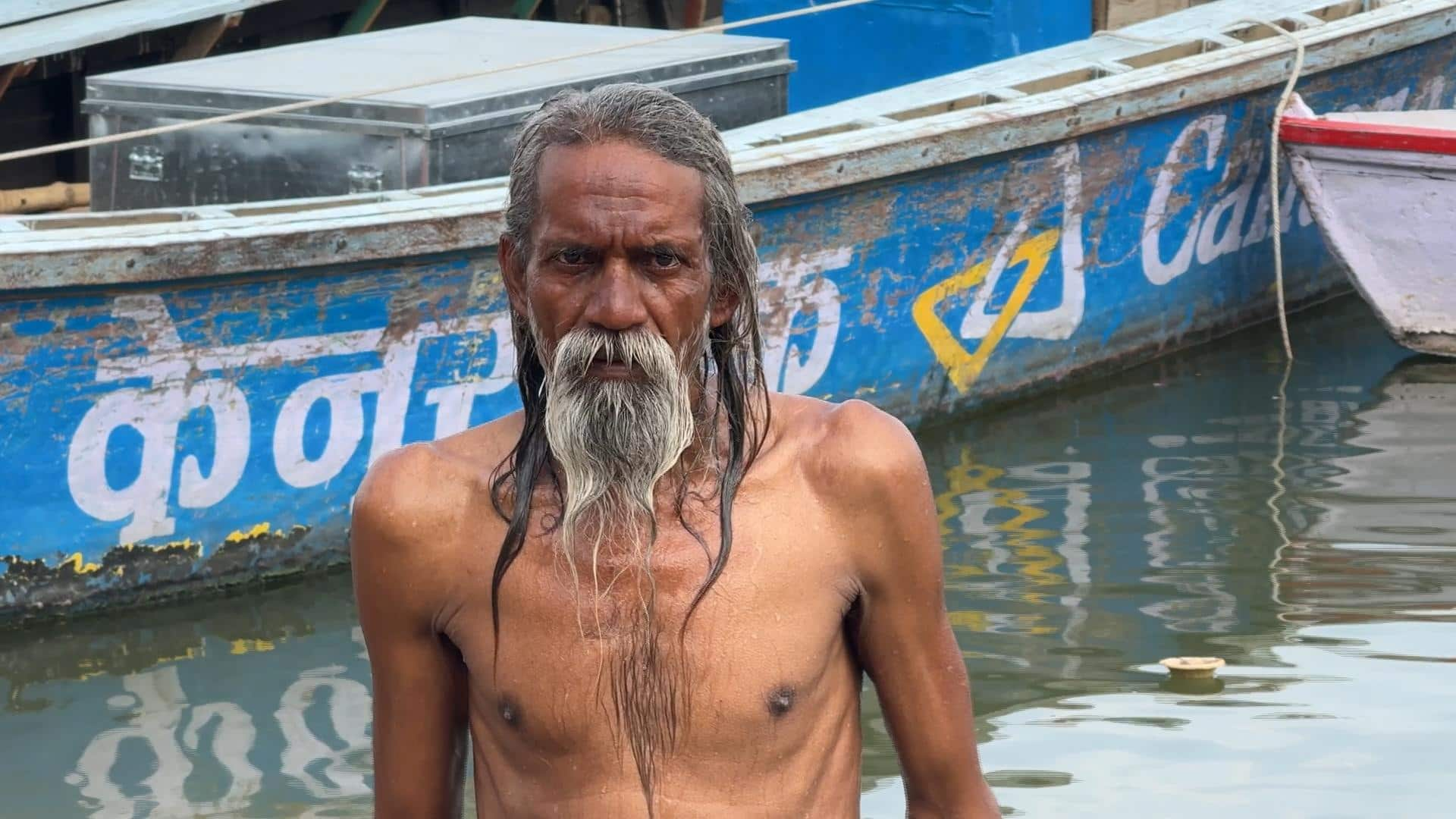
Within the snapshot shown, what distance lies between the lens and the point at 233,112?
5.79 m

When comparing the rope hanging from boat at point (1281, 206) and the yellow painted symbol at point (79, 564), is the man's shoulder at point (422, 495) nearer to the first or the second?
the yellow painted symbol at point (79, 564)

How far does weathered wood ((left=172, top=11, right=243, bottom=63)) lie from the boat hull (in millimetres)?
4157

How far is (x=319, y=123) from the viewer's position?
18.8 feet

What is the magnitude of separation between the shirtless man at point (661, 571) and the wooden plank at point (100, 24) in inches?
215

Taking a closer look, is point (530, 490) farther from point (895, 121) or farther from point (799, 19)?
point (799, 19)

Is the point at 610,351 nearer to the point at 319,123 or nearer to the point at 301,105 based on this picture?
the point at 301,105

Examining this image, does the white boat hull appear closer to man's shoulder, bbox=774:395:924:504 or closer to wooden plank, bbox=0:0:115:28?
wooden plank, bbox=0:0:115:28

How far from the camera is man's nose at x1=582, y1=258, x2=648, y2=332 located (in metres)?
1.90

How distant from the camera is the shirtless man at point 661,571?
196cm

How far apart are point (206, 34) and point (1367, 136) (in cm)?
451

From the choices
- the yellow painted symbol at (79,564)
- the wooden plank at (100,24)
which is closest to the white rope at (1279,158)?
the wooden plank at (100,24)

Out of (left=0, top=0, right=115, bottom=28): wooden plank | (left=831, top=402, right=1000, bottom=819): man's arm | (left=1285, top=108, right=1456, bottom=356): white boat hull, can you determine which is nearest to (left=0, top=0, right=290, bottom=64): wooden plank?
(left=0, top=0, right=115, bottom=28): wooden plank

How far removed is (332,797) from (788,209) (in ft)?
8.55

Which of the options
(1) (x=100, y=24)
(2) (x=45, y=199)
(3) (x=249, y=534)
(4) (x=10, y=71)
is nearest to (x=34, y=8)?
(1) (x=100, y=24)
